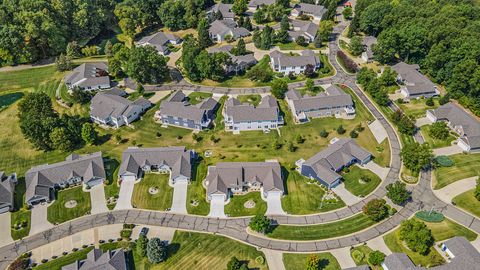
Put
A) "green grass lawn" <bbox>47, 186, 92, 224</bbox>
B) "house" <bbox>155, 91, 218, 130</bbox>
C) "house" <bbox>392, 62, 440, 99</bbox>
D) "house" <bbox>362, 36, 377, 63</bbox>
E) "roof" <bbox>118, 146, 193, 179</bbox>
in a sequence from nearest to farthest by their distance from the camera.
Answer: "green grass lawn" <bbox>47, 186, 92, 224</bbox> → "roof" <bbox>118, 146, 193, 179</bbox> → "house" <bbox>155, 91, 218, 130</bbox> → "house" <bbox>392, 62, 440, 99</bbox> → "house" <bbox>362, 36, 377, 63</bbox>

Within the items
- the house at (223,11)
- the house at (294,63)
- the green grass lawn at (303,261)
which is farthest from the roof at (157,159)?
the house at (223,11)

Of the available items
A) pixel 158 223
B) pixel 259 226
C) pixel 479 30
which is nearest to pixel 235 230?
pixel 259 226

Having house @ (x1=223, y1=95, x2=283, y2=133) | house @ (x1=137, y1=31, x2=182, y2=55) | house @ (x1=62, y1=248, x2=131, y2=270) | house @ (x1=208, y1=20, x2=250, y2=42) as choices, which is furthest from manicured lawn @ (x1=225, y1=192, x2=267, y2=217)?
house @ (x1=208, y1=20, x2=250, y2=42)

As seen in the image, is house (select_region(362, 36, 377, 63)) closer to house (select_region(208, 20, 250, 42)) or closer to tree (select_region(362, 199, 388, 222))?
house (select_region(208, 20, 250, 42))

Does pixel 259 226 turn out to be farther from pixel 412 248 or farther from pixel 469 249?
pixel 469 249

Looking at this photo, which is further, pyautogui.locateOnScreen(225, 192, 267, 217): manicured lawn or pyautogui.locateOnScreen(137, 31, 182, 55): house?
pyautogui.locateOnScreen(137, 31, 182, 55): house

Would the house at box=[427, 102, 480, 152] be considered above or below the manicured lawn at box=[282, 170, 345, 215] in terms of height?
above

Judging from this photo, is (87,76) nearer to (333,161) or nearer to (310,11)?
(333,161)
